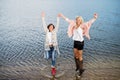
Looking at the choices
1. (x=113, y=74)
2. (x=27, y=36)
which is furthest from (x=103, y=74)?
(x=27, y=36)

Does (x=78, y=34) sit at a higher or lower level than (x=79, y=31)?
lower

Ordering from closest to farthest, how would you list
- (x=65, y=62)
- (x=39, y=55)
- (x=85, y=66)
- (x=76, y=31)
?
(x=76, y=31) < (x=85, y=66) < (x=65, y=62) < (x=39, y=55)

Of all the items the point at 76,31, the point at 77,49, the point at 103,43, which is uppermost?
the point at 76,31

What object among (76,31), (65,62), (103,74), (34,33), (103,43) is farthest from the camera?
(34,33)

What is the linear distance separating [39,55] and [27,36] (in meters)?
6.52

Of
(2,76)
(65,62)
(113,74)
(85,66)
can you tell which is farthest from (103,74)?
(2,76)

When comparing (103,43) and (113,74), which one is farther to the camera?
(103,43)

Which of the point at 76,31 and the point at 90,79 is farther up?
the point at 76,31

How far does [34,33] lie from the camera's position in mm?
22906

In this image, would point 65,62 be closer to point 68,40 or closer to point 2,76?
point 2,76

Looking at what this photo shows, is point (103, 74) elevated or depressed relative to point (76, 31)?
depressed

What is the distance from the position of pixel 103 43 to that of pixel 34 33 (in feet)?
21.5

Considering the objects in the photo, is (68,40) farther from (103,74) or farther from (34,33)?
(103,74)

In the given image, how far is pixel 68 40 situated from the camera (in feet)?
65.7
